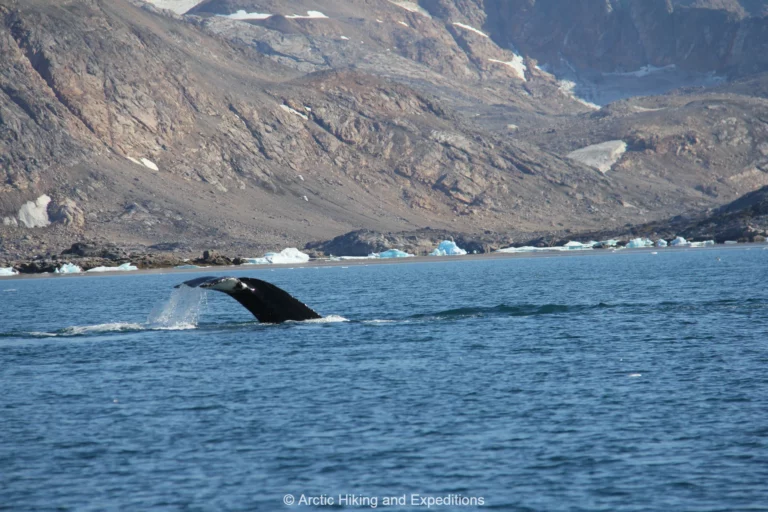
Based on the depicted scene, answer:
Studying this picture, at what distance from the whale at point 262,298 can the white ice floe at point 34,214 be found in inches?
5317

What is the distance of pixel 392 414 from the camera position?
22.3 metres

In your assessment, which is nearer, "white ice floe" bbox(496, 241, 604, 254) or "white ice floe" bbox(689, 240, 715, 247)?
"white ice floe" bbox(689, 240, 715, 247)

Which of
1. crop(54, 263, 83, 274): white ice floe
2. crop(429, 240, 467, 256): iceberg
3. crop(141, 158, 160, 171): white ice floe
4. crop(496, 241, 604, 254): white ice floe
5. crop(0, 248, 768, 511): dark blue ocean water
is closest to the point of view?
crop(0, 248, 768, 511): dark blue ocean water

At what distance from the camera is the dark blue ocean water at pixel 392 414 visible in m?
16.8

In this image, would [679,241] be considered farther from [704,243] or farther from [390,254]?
[390,254]

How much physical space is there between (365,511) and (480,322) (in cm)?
2725

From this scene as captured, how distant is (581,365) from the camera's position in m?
29.2

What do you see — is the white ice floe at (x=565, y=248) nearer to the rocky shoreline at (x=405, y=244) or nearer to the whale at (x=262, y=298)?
the rocky shoreline at (x=405, y=244)

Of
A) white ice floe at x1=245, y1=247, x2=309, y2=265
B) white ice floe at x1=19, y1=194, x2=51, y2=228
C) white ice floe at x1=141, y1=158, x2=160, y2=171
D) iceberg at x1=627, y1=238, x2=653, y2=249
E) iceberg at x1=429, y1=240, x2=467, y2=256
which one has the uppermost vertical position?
white ice floe at x1=141, y1=158, x2=160, y2=171

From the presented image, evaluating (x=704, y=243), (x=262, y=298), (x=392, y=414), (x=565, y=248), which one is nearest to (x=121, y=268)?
(x=565, y=248)

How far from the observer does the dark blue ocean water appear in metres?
16.8

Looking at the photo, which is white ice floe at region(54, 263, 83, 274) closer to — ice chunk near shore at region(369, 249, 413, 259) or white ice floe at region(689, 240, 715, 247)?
ice chunk near shore at region(369, 249, 413, 259)

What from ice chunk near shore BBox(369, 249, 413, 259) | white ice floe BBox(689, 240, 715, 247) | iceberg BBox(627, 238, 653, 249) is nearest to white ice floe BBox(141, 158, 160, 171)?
ice chunk near shore BBox(369, 249, 413, 259)

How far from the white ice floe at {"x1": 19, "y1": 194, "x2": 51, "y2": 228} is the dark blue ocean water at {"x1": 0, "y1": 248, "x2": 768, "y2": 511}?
425 ft
